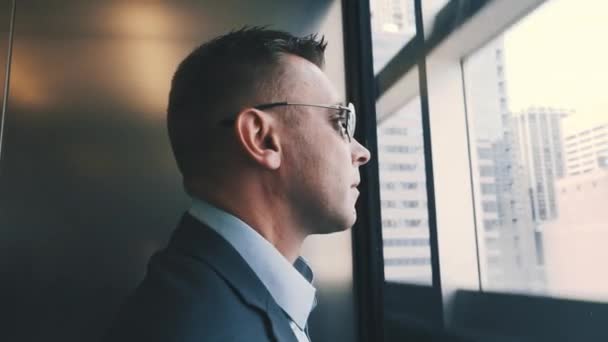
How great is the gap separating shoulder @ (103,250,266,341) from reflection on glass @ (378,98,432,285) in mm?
1044

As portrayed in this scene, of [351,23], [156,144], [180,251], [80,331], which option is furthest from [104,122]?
[180,251]

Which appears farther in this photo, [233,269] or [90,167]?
[90,167]

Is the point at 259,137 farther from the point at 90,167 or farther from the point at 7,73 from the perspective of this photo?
the point at 7,73

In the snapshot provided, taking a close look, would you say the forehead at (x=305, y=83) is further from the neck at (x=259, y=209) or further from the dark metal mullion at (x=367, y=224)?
the dark metal mullion at (x=367, y=224)

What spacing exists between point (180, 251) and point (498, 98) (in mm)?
979

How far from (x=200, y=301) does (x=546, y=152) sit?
0.83m

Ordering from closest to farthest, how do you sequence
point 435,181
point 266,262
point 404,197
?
point 266,262
point 435,181
point 404,197

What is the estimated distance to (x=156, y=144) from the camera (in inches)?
62.2

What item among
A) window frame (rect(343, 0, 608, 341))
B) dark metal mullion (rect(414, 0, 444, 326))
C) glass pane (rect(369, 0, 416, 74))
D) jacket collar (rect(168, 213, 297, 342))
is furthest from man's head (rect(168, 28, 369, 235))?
glass pane (rect(369, 0, 416, 74))

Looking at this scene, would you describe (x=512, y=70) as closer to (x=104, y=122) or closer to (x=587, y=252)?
(x=587, y=252)

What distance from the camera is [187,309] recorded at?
1.75 ft

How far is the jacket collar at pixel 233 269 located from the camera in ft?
1.95

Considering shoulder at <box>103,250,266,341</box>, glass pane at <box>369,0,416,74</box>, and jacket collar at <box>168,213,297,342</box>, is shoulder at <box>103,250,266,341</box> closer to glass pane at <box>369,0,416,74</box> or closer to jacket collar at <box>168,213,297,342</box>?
jacket collar at <box>168,213,297,342</box>

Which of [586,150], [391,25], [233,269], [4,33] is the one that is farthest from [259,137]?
[4,33]
